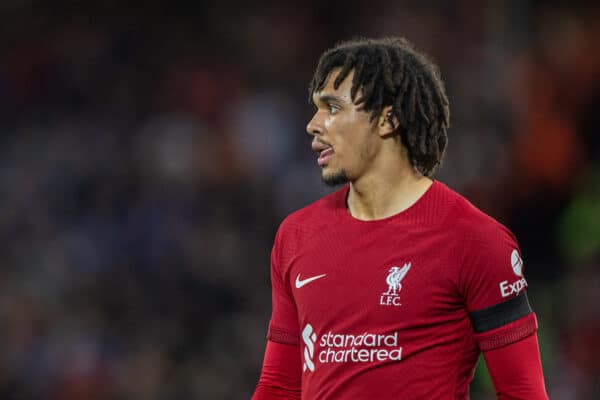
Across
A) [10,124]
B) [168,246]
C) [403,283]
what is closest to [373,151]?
[403,283]

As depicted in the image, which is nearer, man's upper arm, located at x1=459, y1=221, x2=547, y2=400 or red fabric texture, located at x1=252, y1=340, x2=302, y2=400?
man's upper arm, located at x1=459, y1=221, x2=547, y2=400

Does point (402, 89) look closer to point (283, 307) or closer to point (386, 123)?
point (386, 123)

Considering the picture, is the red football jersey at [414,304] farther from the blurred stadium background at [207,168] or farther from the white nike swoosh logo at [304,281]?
the blurred stadium background at [207,168]

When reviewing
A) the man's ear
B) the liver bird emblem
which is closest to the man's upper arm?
the liver bird emblem

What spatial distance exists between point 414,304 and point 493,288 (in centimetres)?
23

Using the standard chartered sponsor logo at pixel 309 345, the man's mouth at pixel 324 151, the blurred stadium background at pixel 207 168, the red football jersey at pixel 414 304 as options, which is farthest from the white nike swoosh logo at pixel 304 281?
the blurred stadium background at pixel 207 168

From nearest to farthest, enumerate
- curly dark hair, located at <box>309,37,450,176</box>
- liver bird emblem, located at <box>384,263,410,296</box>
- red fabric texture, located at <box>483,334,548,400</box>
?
1. red fabric texture, located at <box>483,334,548,400</box>
2. liver bird emblem, located at <box>384,263,410,296</box>
3. curly dark hair, located at <box>309,37,450,176</box>

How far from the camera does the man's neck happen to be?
3160 mm

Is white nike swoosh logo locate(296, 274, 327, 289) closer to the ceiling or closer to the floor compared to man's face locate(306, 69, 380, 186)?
closer to the floor

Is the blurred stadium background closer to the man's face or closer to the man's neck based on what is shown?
the man's neck

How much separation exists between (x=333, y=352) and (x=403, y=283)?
0.29 m

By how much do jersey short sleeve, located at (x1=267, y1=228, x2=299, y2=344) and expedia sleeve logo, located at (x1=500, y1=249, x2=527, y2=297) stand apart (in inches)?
27.4

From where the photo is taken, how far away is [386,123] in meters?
3.15

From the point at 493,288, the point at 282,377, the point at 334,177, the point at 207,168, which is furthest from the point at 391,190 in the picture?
the point at 207,168
